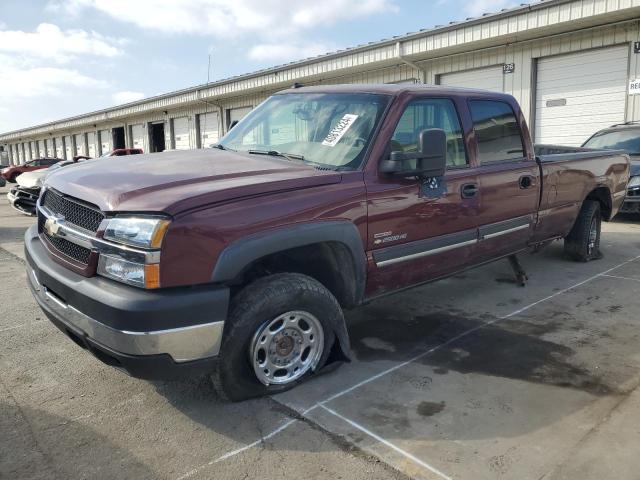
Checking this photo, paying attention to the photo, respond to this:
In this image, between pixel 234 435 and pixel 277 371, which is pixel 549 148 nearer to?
pixel 277 371

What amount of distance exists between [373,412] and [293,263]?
3.38 ft

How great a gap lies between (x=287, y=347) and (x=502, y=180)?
2.43 m

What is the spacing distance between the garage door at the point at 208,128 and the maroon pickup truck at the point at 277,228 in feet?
68.2

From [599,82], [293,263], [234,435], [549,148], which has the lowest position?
[234,435]

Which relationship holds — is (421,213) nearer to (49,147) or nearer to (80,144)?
(80,144)

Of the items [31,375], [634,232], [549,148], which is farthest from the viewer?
[634,232]

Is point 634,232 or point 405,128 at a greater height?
point 405,128

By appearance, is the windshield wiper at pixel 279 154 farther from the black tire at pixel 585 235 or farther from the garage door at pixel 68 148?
the garage door at pixel 68 148

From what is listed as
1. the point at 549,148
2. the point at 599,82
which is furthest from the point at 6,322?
the point at 599,82

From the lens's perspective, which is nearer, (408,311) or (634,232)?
(408,311)

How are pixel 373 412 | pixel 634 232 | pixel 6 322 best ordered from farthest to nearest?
pixel 634 232 < pixel 6 322 < pixel 373 412

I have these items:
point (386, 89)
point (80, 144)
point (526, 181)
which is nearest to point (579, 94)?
point (526, 181)

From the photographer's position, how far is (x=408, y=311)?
15.6 feet

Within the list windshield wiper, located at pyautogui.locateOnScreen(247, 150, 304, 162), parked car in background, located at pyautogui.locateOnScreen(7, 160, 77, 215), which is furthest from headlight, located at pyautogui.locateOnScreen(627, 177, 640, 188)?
parked car in background, located at pyautogui.locateOnScreen(7, 160, 77, 215)
